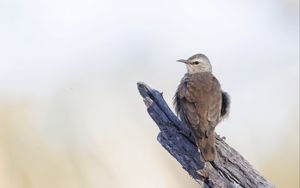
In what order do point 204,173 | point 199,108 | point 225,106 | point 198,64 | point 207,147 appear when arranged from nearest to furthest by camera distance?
point 204,173
point 207,147
point 199,108
point 225,106
point 198,64

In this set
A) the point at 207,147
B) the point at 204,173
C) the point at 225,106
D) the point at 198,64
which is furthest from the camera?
the point at 198,64

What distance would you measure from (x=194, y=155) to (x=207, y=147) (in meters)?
0.10

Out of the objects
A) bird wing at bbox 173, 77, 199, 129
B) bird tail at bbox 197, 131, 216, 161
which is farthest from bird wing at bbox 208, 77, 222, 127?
bird tail at bbox 197, 131, 216, 161

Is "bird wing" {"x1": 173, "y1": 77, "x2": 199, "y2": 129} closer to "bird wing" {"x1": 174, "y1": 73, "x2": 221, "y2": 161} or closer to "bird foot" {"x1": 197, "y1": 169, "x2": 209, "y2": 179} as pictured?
"bird wing" {"x1": 174, "y1": 73, "x2": 221, "y2": 161}

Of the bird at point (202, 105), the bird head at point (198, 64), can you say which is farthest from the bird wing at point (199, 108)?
the bird head at point (198, 64)

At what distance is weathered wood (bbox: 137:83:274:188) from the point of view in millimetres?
5188

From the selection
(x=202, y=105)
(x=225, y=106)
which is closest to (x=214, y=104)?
(x=202, y=105)

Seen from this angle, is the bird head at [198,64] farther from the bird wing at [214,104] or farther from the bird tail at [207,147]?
the bird tail at [207,147]

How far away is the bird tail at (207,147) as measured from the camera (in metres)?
5.31

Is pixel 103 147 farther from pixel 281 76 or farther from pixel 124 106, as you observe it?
pixel 281 76

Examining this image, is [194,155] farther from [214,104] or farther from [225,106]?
[225,106]

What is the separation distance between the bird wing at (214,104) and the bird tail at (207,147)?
225mm

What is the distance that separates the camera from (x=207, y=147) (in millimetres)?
5406

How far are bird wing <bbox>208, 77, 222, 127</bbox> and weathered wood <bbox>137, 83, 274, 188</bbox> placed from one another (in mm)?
188
